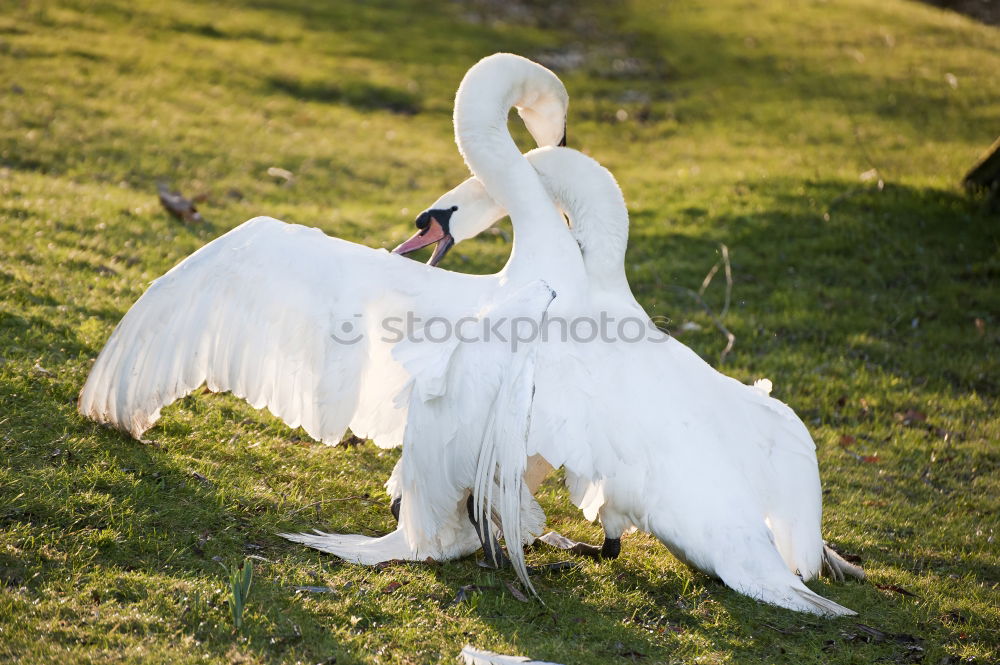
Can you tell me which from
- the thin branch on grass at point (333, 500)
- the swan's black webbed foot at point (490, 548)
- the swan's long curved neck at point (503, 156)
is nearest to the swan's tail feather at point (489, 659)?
the swan's black webbed foot at point (490, 548)

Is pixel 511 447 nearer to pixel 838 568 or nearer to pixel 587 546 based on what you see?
pixel 587 546

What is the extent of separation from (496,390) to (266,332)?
4.26 feet

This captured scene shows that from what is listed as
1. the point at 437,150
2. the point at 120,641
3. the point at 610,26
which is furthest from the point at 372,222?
the point at 610,26

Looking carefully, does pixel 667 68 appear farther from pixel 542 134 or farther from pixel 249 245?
pixel 249 245

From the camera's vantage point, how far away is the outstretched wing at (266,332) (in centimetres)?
452

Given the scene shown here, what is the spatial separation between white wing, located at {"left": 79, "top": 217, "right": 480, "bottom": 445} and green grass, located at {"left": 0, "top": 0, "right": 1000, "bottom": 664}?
566mm

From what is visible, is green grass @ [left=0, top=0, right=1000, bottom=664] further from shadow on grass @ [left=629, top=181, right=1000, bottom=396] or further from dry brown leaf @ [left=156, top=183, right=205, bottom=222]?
dry brown leaf @ [left=156, top=183, right=205, bottom=222]

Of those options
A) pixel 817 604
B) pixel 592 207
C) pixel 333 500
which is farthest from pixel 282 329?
pixel 817 604

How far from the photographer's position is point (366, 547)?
4.45m

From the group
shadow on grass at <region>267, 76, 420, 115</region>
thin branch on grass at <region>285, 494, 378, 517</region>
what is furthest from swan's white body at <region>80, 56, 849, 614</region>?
shadow on grass at <region>267, 76, 420, 115</region>

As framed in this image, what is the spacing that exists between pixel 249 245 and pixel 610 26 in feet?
52.0

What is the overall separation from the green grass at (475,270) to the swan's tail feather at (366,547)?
76 millimetres

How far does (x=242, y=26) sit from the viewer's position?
53.7ft

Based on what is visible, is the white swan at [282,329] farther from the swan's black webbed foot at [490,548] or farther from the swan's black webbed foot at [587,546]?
the swan's black webbed foot at [587,546]
